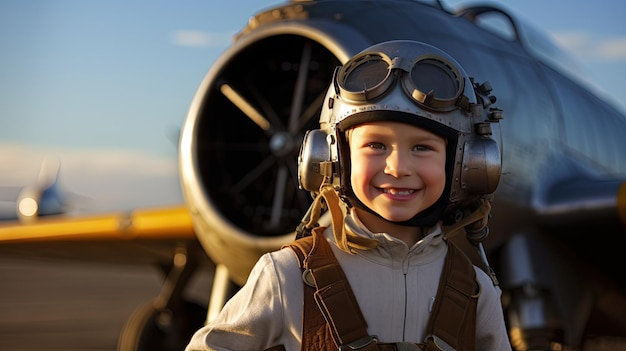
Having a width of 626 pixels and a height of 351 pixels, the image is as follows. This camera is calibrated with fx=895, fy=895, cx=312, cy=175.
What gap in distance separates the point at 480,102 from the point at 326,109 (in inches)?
13.0

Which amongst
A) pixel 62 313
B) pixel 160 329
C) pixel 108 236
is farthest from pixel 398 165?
pixel 62 313

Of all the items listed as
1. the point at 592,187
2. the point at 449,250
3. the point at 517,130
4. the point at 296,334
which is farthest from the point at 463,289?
the point at 592,187

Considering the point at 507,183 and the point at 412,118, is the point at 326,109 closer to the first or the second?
the point at 412,118

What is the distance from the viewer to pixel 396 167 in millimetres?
1709

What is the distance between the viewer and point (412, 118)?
1706 mm

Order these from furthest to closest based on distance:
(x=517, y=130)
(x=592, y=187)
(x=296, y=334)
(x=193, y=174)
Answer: (x=592, y=187)
(x=517, y=130)
(x=193, y=174)
(x=296, y=334)

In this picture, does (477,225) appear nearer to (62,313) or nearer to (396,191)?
(396,191)

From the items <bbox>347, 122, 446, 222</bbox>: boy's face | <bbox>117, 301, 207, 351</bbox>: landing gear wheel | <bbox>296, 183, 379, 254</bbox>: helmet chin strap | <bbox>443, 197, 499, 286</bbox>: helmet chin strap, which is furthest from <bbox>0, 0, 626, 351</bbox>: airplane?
<bbox>117, 301, 207, 351</bbox>: landing gear wheel

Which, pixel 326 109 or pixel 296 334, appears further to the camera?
pixel 326 109

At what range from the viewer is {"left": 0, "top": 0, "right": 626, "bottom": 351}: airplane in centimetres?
369

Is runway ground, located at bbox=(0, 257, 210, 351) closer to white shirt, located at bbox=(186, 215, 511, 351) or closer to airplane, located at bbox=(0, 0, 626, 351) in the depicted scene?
airplane, located at bbox=(0, 0, 626, 351)

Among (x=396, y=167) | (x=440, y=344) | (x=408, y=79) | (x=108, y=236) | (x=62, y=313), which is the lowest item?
(x=440, y=344)

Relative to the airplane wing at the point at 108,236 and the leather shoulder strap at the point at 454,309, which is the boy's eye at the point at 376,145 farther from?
the airplane wing at the point at 108,236

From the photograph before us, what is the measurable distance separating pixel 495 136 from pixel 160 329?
4015 mm
